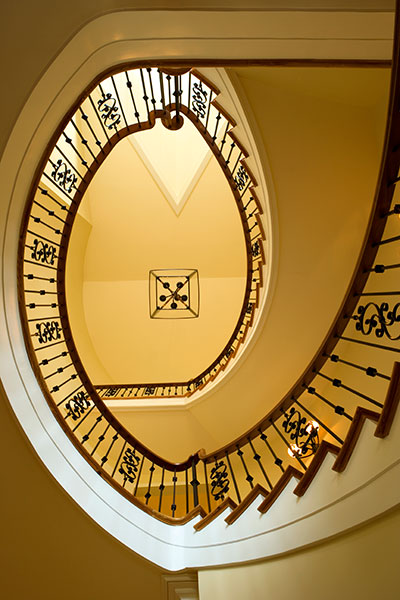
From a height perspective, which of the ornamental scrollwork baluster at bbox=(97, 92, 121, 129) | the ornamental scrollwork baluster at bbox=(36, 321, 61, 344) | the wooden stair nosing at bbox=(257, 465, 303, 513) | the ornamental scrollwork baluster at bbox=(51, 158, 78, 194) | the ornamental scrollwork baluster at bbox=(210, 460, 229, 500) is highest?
the ornamental scrollwork baluster at bbox=(97, 92, 121, 129)

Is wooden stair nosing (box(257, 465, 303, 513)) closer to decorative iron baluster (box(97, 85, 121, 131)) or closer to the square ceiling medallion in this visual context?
decorative iron baluster (box(97, 85, 121, 131))

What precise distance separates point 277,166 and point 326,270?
1.43m

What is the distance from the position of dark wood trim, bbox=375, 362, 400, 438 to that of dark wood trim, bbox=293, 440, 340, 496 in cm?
45

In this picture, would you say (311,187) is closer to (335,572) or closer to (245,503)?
(245,503)

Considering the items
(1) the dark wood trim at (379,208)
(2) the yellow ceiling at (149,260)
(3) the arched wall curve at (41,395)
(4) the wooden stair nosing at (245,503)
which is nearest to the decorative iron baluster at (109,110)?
(3) the arched wall curve at (41,395)

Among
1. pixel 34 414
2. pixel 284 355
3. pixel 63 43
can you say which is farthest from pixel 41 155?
pixel 284 355

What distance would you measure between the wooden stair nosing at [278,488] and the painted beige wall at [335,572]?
0.28 metres

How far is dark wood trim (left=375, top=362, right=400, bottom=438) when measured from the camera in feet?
4.52

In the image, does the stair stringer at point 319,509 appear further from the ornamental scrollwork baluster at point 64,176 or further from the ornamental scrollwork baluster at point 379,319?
the ornamental scrollwork baluster at point 64,176

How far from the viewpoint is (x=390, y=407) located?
1395 millimetres

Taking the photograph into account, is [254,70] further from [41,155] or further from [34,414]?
[34,414]

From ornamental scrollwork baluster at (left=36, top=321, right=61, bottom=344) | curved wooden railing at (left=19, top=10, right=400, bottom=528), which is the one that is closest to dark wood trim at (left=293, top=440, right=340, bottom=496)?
curved wooden railing at (left=19, top=10, right=400, bottom=528)

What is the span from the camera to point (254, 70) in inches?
125

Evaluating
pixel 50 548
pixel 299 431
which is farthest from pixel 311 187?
pixel 50 548
